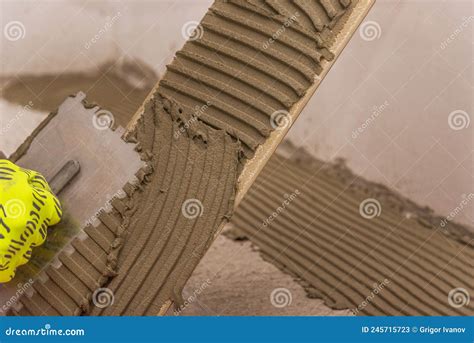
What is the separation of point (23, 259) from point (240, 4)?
2247 mm

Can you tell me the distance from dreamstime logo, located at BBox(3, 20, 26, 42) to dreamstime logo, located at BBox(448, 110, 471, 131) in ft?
13.5

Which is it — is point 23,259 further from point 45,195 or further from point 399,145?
point 399,145

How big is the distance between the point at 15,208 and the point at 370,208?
291cm
